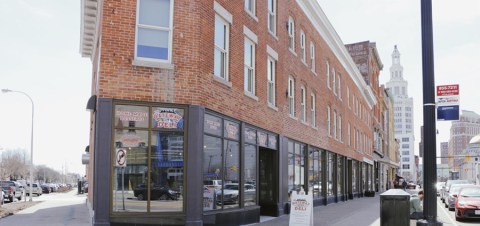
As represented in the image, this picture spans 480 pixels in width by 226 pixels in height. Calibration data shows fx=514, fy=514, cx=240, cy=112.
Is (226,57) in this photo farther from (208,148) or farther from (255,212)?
(255,212)

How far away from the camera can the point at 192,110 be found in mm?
13328

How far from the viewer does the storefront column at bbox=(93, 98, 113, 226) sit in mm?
12156

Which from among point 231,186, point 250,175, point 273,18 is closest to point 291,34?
point 273,18

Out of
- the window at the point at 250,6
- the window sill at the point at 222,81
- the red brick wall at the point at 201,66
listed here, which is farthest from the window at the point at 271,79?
the window sill at the point at 222,81

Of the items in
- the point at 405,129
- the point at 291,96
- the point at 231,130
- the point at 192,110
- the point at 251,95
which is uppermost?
the point at 405,129

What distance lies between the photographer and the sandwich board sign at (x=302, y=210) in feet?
44.9

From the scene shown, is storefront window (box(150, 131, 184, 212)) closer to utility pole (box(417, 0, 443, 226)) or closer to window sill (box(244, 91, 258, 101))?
window sill (box(244, 91, 258, 101))

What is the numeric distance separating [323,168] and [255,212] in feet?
39.6

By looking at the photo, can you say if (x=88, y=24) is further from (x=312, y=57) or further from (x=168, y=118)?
(x=312, y=57)

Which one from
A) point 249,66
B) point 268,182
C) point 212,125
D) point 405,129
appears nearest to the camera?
point 212,125

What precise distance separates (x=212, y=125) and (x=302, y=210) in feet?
11.1

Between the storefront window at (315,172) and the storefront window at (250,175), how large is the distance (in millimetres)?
8099

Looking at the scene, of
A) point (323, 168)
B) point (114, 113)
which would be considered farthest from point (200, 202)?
point (323, 168)

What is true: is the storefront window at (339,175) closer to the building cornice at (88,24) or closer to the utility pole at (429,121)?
the building cornice at (88,24)
